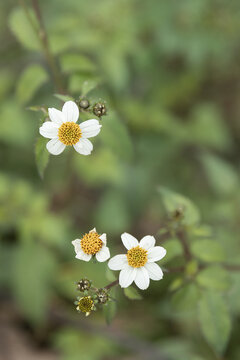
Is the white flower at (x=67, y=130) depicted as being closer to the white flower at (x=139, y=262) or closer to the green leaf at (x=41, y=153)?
the green leaf at (x=41, y=153)

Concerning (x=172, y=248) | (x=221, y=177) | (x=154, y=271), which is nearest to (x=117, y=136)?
(x=172, y=248)

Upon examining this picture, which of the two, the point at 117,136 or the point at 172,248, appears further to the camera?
the point at 117,136

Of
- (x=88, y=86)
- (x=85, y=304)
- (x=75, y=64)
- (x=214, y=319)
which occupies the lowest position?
(x=85, y=304)

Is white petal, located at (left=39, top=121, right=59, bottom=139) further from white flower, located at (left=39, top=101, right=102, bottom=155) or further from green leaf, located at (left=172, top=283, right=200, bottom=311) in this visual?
green leaf, located at (left=172, top=283, right=200, bottom=311)

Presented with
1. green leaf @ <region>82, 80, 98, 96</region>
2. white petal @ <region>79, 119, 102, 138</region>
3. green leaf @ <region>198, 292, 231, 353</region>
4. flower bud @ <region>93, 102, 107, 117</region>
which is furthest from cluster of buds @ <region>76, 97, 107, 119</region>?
green leaf @ <region>198, 292, 231, 353</region>

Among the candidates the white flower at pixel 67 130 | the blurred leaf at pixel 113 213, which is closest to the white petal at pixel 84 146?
the white flower at pixel 67 130

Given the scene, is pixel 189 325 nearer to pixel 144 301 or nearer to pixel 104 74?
pixel 144 301

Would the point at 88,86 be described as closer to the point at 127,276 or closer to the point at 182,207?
the point at 182,207
